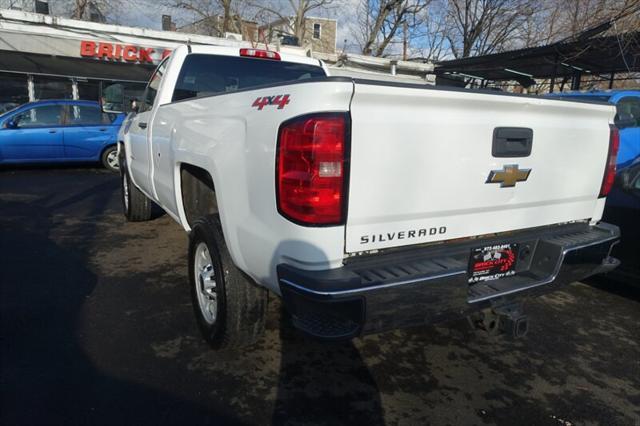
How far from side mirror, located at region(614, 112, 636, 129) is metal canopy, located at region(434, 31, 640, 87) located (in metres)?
1.87

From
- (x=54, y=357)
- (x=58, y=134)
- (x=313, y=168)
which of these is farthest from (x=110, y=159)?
(x=313, y=168)

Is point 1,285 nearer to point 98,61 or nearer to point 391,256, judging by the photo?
point 391,256

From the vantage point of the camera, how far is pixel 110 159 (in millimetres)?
10844

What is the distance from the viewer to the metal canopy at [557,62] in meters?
9.92

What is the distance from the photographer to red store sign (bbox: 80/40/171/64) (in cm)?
1513

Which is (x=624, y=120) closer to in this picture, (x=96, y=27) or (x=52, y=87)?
(x=96, y=27)

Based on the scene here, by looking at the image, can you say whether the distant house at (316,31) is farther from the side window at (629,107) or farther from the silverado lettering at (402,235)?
the silverado lettering at (402,235)

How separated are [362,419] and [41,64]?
16828 millimetres

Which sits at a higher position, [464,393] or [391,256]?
[391,256]

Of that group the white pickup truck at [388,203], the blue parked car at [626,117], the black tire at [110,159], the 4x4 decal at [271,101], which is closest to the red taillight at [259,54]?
the white pickup truck at [388,203]

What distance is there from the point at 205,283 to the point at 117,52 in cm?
1517

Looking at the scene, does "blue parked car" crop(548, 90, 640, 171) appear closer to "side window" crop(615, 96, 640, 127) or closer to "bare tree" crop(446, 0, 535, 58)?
"side window" crop(615, 96, 640, 127)

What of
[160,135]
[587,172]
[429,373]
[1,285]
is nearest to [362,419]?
[429,373]

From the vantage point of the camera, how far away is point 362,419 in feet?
7.82
